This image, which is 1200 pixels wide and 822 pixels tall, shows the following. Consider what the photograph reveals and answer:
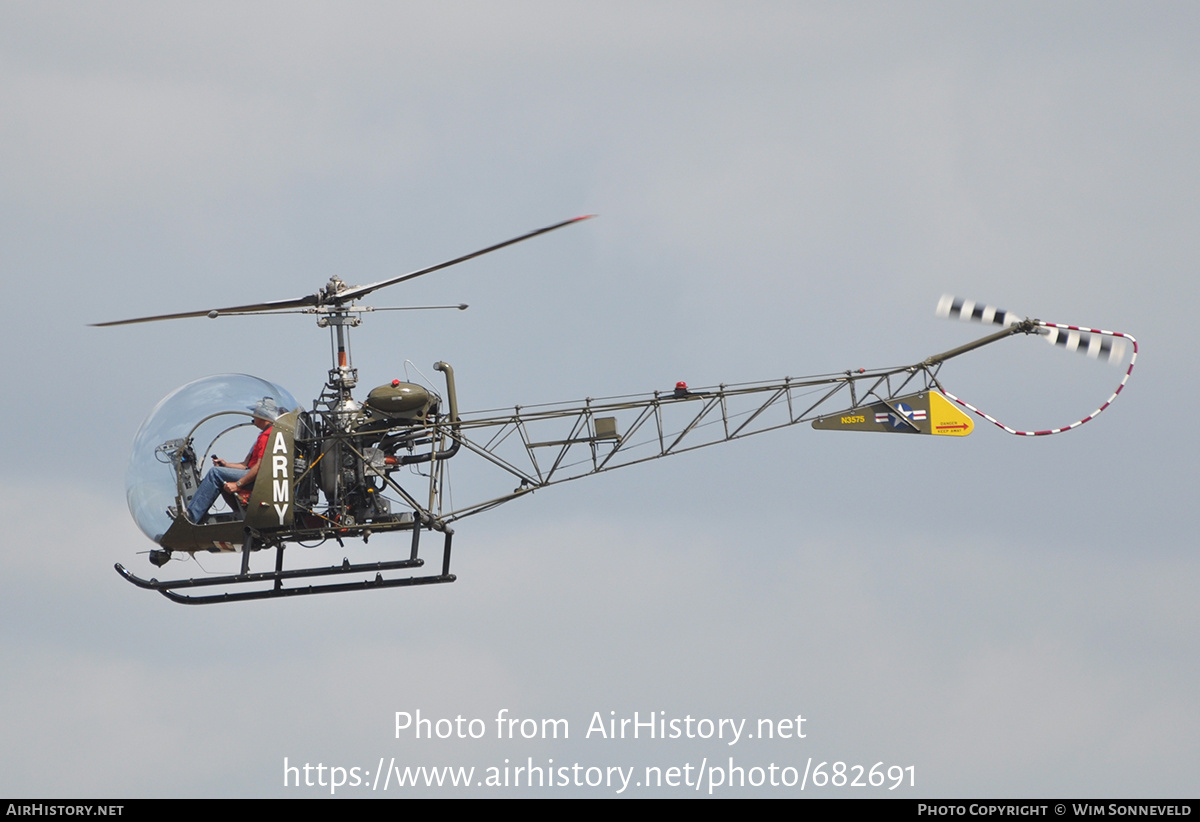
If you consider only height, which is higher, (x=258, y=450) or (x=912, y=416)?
(x=912, y=416)

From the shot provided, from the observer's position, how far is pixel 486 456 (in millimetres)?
25438

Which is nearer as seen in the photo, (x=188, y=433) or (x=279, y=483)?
(x=279, y=483)

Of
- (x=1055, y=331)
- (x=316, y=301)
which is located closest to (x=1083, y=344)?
(x=1055, y=331)

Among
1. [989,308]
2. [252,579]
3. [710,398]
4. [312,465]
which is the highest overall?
[989,308]

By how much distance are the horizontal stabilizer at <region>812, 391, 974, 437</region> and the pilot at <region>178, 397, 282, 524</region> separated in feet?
30.5

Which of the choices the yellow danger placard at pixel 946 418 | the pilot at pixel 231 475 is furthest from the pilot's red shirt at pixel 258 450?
the yellow danger placard at pixel 946 418

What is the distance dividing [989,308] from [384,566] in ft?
35.6

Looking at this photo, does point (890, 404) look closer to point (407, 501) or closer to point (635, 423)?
point (635, 423)

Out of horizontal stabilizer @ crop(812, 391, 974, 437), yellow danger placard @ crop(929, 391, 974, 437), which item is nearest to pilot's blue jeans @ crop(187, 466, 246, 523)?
horizontal stabilizer @ crop(812, 391, 974, 437)

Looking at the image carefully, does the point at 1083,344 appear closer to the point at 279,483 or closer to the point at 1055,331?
the point at 1055,331

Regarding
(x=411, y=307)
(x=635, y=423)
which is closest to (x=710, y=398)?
(x=635, y=423)

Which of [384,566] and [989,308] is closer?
[384,566]

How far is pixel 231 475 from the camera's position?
24453 millimetres

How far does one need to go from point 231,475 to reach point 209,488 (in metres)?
0.37
